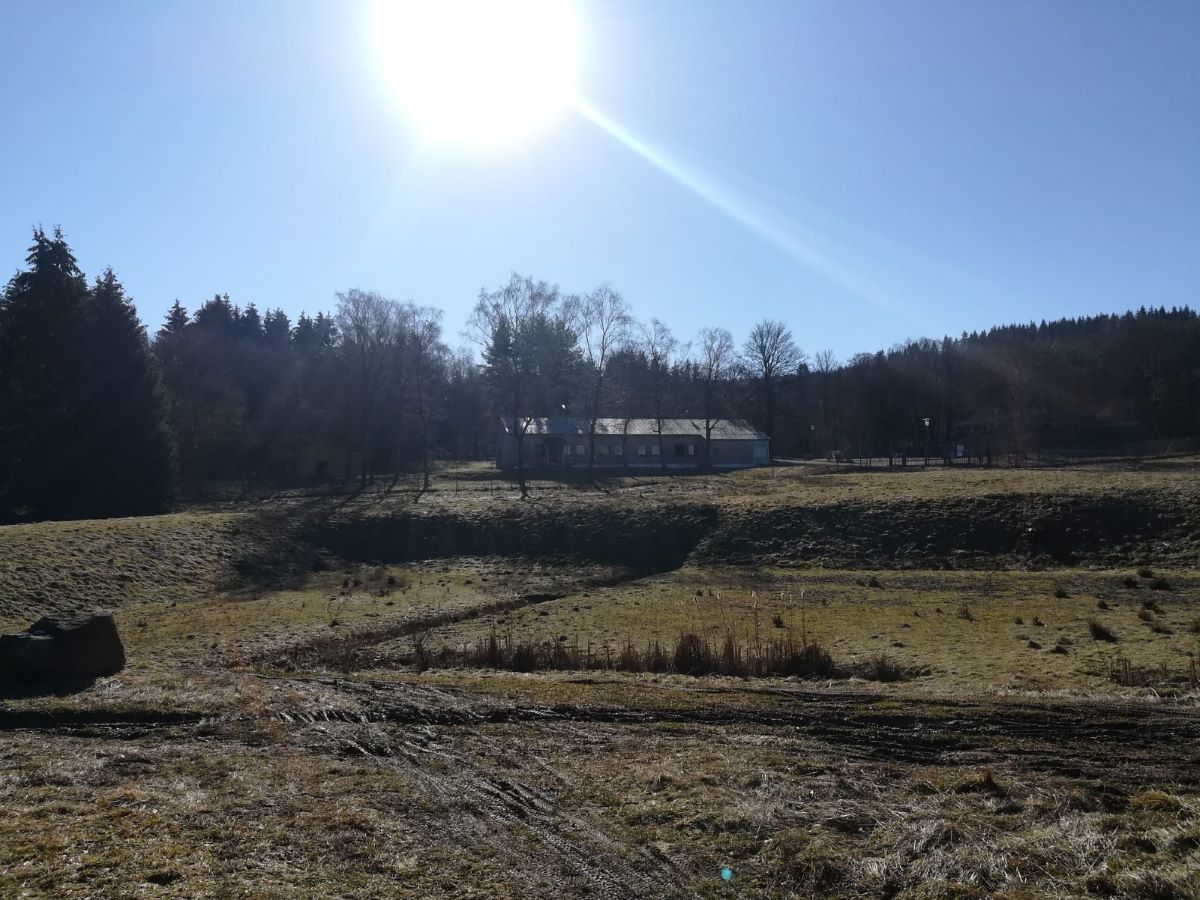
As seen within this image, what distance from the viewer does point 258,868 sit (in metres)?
6.27

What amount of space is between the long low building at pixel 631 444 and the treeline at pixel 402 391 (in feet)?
6.76

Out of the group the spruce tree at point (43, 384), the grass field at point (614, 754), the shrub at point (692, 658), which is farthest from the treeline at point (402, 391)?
the shrub at point (692, 658)

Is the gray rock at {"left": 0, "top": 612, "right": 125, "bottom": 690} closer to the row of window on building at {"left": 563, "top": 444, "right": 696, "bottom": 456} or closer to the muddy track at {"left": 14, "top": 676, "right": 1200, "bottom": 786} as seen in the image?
the muddy track at {"left": 14, "top": 676, "right": 1200, "bottom": 786}

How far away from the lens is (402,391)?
68188 millimetres

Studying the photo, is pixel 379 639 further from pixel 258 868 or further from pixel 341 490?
pixel 341 490

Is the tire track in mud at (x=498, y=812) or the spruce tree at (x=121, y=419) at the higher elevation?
the spruce tree at (x=121, y=419)

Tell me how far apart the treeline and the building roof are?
1292mm

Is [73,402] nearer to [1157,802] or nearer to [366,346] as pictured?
[366,346]

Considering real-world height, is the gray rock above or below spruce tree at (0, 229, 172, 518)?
below

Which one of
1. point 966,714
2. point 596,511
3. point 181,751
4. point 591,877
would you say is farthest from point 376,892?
point 596,511

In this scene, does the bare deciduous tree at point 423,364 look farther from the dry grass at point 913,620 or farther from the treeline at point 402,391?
the dry grass at point 913,620

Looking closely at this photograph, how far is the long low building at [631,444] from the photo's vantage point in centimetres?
7850

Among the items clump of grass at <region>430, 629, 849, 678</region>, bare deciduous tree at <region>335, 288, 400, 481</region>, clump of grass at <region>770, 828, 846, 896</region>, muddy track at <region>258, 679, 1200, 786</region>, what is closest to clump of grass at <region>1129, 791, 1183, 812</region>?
muddy track at <region>258, 679, 1200, 786</region>

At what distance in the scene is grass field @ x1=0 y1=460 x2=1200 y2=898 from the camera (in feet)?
20.3
